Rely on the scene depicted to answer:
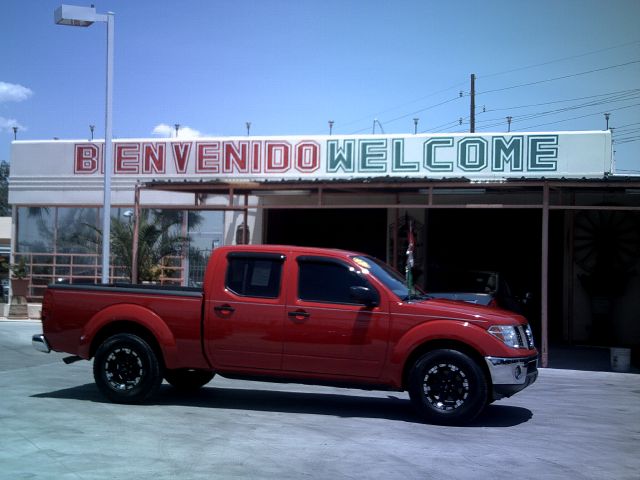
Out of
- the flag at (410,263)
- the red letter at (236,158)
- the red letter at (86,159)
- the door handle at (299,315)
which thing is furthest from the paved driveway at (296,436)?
the red letter at (86,159)

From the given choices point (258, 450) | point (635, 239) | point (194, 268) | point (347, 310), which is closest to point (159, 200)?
point (194, 268)

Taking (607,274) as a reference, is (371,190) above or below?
above

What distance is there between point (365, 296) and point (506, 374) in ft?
5.85

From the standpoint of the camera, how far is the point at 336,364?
898 cm

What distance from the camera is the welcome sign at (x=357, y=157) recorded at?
1969cm

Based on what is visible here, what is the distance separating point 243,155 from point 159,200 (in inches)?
113

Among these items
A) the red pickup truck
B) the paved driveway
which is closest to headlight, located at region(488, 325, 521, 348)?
the red pickup truck

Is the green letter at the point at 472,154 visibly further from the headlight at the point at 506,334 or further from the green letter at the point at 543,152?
the headlight at the point at 506,334

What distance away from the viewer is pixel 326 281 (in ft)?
30.3

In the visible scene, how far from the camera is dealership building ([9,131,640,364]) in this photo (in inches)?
756

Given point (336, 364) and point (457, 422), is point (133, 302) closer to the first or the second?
point (336, 364)

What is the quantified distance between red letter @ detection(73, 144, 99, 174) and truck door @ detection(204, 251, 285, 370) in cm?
1459

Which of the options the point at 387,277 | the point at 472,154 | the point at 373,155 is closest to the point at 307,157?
the point at 373,155

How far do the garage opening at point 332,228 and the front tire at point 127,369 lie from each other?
461 inches
